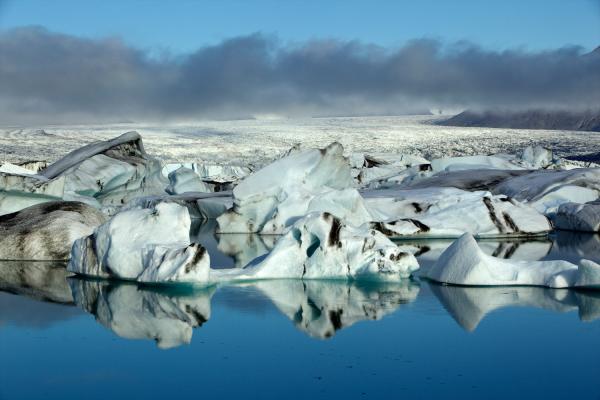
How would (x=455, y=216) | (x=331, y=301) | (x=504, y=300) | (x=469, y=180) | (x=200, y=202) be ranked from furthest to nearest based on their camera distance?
1. (x=469, y=180)
2. (x=200, y=202)
3. (x=455, y=216)
4. (x=331, y=301)
5. (x=504, y=300)

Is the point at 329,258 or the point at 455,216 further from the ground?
the point at 329,258

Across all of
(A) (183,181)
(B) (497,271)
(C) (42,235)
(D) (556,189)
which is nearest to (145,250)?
(C) (42,235)

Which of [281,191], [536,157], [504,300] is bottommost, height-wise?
[536,157]

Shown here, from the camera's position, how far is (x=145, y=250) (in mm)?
7746

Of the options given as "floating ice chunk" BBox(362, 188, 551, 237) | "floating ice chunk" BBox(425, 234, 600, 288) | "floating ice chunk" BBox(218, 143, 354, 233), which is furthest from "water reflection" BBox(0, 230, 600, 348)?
"floating ice chunk" BBox(218, 143, 354, 233)

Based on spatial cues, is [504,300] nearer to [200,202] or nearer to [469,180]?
[200,202]

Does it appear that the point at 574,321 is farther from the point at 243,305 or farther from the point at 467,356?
the point at 243,305

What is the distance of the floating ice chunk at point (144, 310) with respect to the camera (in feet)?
19.0

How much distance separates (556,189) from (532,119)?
49.1 metres

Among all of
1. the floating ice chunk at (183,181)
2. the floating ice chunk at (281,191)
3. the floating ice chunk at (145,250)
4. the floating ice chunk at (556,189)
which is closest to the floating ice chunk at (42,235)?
the floating ice chunk at (145,250)

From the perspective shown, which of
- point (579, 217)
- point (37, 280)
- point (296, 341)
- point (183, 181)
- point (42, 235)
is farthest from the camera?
point (183, 181)

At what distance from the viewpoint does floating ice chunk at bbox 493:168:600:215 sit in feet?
55.2

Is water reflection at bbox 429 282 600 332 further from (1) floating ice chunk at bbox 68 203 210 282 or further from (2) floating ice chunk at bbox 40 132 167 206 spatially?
(2) floating ice chunk at bbox 40 132 167 206

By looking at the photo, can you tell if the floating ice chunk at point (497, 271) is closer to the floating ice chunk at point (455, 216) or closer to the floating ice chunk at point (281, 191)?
the floating ice chunk at point (455, 216)
